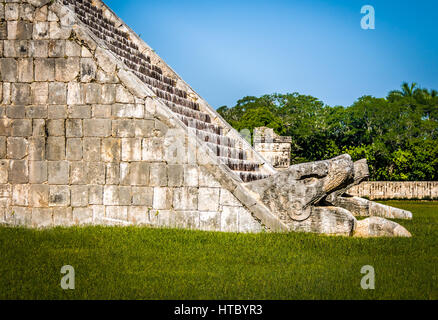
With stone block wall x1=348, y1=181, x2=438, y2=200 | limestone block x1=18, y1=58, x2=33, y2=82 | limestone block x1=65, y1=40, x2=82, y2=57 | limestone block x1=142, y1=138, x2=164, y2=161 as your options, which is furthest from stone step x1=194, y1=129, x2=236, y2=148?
stone block wall x1=348, y1=181, x2=438, y2=200

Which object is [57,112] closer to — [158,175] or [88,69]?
[88,69]

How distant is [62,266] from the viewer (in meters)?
6.71

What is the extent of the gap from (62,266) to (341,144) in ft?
111

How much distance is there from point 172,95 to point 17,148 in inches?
145

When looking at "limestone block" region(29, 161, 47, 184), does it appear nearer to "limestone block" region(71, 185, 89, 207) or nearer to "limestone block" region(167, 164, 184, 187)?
"limestone block" region(71, 185, 89, 207)

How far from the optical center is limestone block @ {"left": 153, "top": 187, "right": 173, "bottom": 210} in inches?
376

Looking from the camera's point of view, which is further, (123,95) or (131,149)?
(123,95)

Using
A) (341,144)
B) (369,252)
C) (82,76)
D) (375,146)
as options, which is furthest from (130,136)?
(341,144)

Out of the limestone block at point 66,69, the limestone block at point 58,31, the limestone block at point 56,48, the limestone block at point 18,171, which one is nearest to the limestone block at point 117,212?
the limestone block at point 18,171

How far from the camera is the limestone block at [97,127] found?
999 centimetres

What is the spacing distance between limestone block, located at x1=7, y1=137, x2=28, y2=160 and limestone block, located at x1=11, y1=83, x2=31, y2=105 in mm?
755

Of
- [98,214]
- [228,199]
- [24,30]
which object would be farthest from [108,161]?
[24,30]

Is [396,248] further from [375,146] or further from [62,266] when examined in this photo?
[375,146]

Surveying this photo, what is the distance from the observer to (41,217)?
33.5 ft
